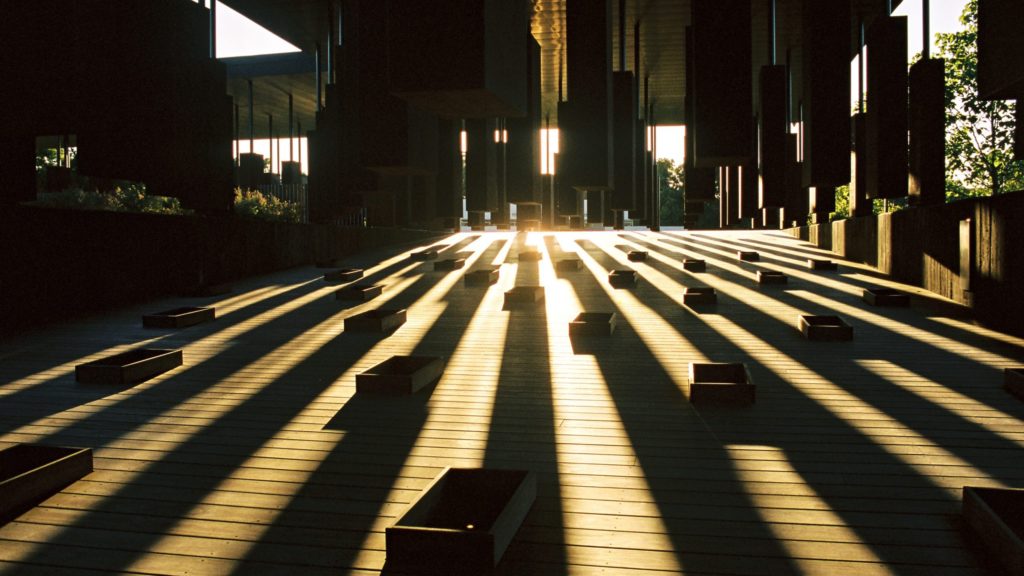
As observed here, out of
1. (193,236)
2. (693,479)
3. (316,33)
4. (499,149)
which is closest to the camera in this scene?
(693,479)

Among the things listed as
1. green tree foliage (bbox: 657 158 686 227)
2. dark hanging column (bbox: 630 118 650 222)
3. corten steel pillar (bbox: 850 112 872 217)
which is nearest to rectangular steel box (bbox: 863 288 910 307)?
corten steel pillar (bbox: 850 112 872 217)

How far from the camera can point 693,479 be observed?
14.7 feet

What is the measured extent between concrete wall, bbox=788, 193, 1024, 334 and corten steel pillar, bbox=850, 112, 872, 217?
1.58ft

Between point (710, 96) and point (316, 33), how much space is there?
13.8m

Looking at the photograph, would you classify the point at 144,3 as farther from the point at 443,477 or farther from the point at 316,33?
the point at 316,33

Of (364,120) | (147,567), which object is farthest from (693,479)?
(364,120)

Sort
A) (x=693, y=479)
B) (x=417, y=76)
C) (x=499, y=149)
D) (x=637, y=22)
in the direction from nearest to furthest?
(x=693, y=479), (x=417, y=76), (x=499, y=149), (x=637, y=22)

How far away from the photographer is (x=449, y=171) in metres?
13.8

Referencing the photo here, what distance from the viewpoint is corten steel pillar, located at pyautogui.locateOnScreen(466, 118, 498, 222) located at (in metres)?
13.3

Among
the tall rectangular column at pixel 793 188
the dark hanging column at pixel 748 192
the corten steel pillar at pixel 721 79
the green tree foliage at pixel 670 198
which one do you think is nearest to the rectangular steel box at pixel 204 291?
the corten steel pillar at pixel 721 79

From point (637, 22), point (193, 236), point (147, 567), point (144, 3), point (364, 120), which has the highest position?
point (637, 22)

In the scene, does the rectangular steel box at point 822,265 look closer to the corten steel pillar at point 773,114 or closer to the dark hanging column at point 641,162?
the corten steel pillar at point 773,114

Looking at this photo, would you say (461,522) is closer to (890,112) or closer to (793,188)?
(890,112)

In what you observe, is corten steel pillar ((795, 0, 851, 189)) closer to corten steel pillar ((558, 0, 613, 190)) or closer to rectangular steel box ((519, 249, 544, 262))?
corten steel pillar ((558, 0, 613, 190))
